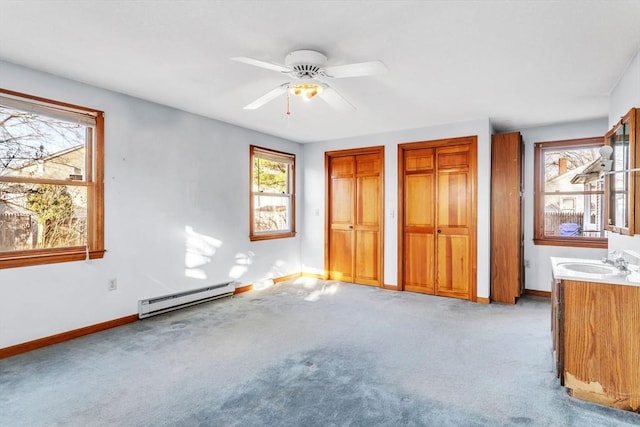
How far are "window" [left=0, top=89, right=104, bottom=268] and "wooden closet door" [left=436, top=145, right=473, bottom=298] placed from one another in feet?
13.7

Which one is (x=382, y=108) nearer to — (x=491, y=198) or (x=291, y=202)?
(x=491, y=198)

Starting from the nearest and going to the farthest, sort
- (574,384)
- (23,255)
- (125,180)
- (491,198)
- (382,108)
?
(574,384)
(23,255)
(125,180)
(382,108)
(491,198)

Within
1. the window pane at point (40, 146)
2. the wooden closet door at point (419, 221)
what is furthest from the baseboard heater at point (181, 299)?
the wooden closet door at point (419, 221)

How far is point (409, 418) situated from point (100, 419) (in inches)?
71.2

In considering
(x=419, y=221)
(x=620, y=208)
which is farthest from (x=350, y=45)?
(x=419, y=221)

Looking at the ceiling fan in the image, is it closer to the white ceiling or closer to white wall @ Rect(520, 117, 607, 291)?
→ the white ceiling

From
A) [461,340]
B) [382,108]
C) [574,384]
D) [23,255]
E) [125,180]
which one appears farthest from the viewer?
[382,108]

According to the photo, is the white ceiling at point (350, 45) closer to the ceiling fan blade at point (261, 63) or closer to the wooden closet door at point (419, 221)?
the ceiling fan blade at point (261, 63)

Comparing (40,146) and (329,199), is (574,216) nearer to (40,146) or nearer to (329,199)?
(329,199)

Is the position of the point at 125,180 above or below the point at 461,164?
below

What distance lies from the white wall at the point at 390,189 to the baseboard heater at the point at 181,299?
71.0 inches

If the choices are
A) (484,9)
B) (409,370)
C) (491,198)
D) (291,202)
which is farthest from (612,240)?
(291,202)

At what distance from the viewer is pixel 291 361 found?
2754 millimetres

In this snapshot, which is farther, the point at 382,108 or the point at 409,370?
the point at 382,108
